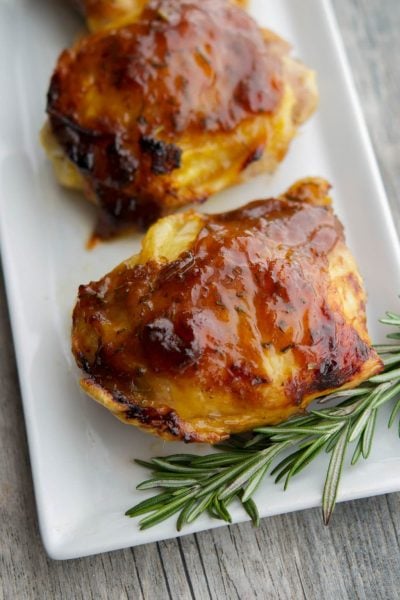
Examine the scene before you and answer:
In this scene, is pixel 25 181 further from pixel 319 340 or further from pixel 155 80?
pixel 319 340

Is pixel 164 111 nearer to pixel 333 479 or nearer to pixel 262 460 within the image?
pixel 262 460

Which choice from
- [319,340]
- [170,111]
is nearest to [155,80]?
[170,111]

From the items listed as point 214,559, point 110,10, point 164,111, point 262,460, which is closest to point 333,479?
point 262,460

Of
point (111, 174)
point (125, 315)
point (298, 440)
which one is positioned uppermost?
point (111, 174)

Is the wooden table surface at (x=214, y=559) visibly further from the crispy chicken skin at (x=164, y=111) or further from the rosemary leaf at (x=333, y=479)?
the crispy chicken skin at (x=164, y=111)

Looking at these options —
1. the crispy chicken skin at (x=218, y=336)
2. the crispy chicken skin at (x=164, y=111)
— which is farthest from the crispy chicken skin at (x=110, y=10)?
the crispy chicken skin at (x=218, y=336)
